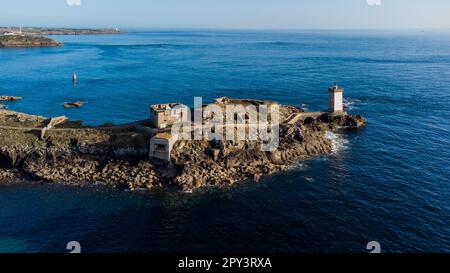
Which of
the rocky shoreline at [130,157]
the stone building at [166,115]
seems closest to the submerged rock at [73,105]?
the rocky shoreline at [130,157]

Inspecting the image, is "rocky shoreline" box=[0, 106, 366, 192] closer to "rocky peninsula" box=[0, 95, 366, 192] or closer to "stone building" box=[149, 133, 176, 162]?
"rocky peninsula" box=[0, 95, 366, 192]

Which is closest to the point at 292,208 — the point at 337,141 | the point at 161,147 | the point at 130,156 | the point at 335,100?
the point at 161,147

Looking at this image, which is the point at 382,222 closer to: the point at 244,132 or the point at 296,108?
the point at 244,132

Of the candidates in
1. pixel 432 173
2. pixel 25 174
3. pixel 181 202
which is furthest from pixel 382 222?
pixel 25 174

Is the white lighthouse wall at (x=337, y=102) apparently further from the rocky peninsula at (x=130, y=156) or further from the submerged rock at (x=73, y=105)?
the submerged rock at (x=73, y=105)

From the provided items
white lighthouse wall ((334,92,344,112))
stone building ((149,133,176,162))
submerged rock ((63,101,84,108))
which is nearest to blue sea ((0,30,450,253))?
white lighthouse wall ((334,92,344,112))

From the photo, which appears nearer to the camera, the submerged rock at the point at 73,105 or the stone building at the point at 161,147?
the stone building at the point at 161,147

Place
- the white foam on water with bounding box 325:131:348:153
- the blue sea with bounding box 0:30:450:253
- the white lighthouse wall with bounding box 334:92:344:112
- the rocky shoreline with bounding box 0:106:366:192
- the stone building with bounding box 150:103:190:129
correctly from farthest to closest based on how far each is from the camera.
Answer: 1. the white lighthouse wall with bounding box 334:92:344:112
2. the white foam on water with bounding box 325:131:348:153
3. the stone building with bounding box 150:103:190:129
4. the rocky shoreline with bounding box 0:106:366:192
5. the blue sea with bounding box 0:30:450:253
